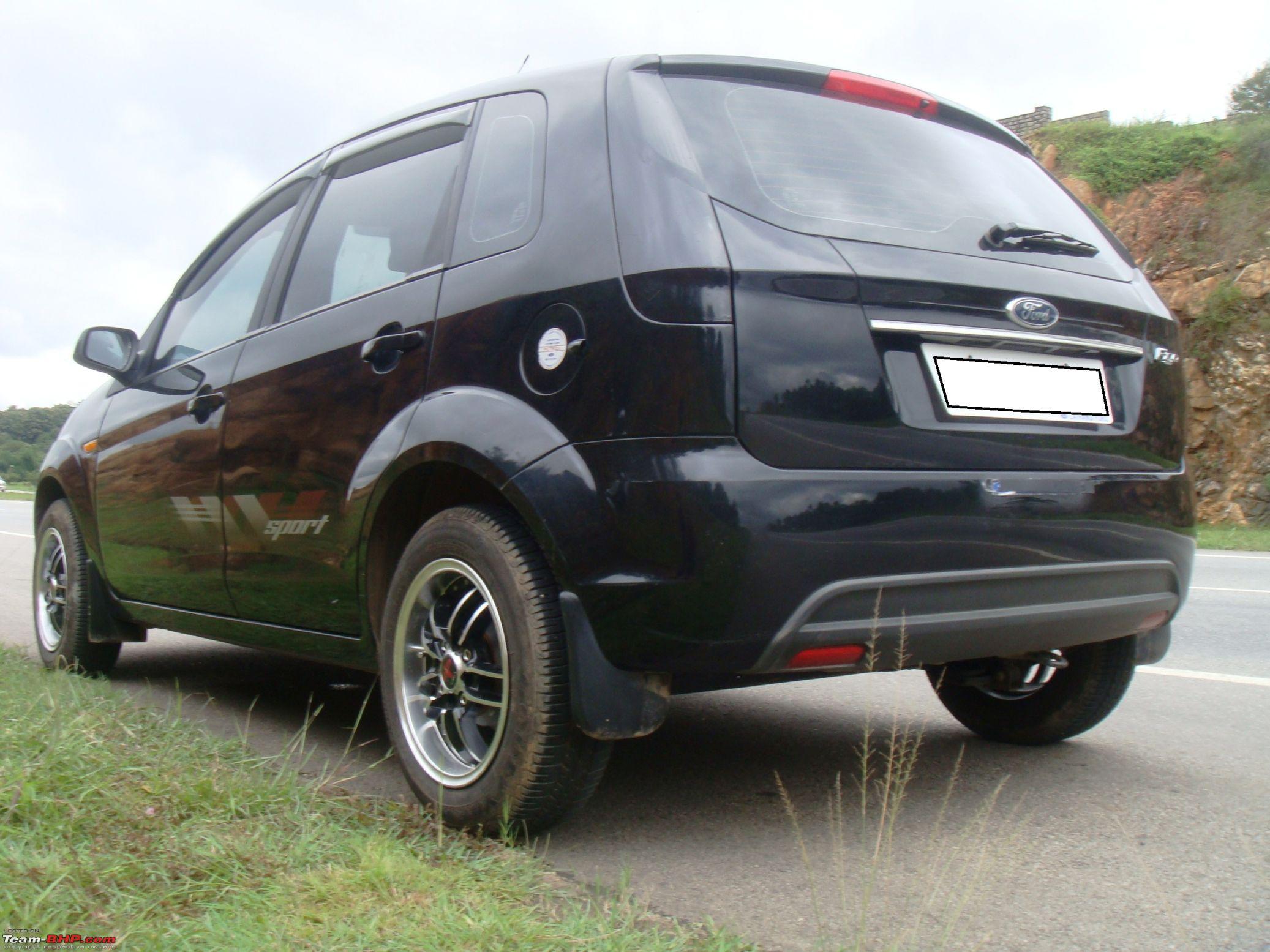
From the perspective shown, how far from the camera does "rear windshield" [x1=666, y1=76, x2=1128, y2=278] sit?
8.36 feet

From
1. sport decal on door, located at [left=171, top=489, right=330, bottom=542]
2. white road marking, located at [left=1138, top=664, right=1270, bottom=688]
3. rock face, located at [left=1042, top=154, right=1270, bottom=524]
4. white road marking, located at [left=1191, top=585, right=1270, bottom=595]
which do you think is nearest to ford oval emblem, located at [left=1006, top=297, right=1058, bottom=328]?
sport decal on door, located at [left=171, top=489, right=330, bottom=542]

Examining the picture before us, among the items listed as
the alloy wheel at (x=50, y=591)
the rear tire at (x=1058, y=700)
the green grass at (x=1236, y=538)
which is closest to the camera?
the rear tire at (x=1058, y=700)

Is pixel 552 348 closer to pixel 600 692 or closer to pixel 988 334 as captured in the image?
pixel 600 692

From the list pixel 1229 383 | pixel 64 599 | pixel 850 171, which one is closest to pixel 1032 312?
pixel 850 171

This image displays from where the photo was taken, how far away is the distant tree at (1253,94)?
30781 millimetres

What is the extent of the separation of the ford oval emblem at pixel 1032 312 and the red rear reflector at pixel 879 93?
64 cm

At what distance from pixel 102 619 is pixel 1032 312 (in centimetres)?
375

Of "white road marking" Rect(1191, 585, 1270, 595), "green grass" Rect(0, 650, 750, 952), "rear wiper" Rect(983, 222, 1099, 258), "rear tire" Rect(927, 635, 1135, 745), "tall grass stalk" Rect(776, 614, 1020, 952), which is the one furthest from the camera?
"white road marking" Rect(1191, 585, 1270, 595)

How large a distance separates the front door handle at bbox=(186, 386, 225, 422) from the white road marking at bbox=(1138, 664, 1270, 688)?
11.8ft

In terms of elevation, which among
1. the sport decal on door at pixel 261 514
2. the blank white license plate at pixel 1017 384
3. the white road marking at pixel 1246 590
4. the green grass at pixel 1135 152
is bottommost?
→ the white road marking at pixel 1246 590

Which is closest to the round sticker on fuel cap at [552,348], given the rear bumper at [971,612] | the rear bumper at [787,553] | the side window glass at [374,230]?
the rear bumper at [787,553]

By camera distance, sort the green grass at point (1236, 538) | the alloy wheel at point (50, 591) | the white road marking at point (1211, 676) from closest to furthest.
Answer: the white road marking at point (1211, 676) < the alloy wheel at point (50, 591) < the green grass at point (1236, 538)

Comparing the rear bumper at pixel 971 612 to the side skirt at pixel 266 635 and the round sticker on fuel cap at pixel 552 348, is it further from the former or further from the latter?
the side skirt at pixel 266 635

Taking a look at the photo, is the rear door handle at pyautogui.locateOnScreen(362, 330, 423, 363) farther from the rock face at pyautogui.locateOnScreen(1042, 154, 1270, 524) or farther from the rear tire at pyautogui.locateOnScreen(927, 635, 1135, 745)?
the rock face at pyautogui.locateOnScreen(1042, 154, 1270, 524)
